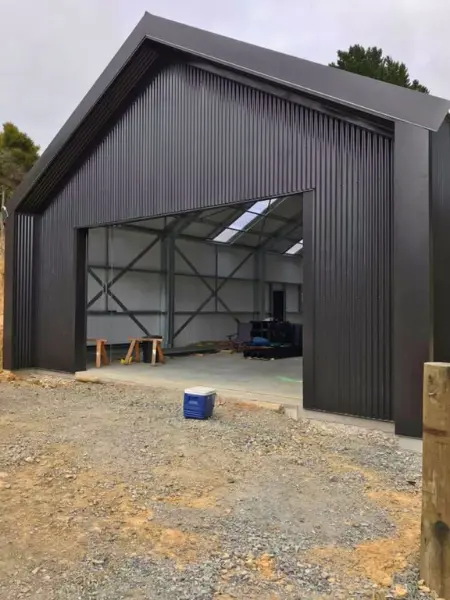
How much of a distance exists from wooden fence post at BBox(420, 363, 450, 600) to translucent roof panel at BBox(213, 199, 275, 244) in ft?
41.8

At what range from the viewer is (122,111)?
9.50m

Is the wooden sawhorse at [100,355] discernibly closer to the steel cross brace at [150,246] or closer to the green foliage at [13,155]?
the steel cross brace at [150,246]

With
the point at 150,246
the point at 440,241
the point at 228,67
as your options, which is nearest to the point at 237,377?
the point at 440,241

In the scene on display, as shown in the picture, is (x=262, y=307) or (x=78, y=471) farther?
(x=262, y=307)

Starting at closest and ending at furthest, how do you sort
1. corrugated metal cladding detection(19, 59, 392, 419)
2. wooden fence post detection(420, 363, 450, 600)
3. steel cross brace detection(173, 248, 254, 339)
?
wooden fence post detection(420, 363, 450, 600) → corrugated metal cladding detection(19, 59, 392, 419) → steel cross brace detection(173, 248, 254, 339)

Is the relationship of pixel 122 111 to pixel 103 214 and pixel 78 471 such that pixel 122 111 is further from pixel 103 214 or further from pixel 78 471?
pixel 78 471

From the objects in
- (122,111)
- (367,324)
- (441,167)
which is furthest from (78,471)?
(122,111)

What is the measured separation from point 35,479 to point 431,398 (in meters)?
3.38

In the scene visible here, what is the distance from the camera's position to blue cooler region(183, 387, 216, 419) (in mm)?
6594

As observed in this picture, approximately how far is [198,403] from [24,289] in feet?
19.7

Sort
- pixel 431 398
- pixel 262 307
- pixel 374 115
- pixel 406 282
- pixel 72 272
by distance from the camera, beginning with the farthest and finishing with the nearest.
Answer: pixel 262 307
pixel 72 272
pixel 374 115
pixel 406 282
pixel 431 398

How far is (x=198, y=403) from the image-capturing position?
6.61 metres

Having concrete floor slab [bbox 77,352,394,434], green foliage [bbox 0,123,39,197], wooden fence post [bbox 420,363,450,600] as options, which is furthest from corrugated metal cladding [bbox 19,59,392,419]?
green foliage [bbox 0,123,39,197]

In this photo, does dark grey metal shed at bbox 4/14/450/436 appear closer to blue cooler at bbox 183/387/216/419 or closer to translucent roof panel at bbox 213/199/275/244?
blue cooler at bbox 183/387/216/419
